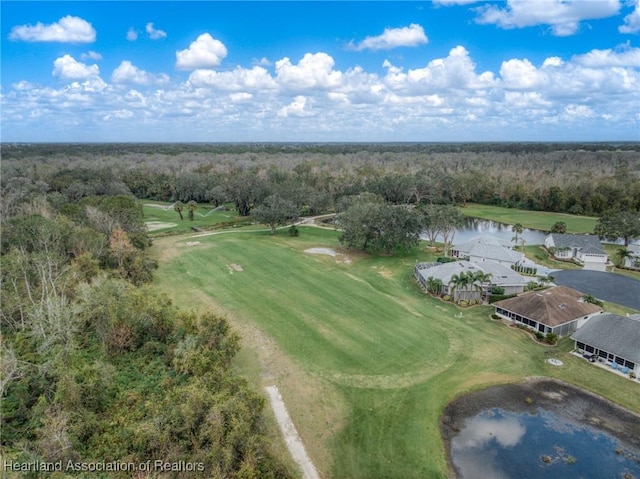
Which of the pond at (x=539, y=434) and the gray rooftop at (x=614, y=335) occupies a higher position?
the gray rooftop at (x=614, y=335)

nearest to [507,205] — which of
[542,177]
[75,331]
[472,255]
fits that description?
[542,177]

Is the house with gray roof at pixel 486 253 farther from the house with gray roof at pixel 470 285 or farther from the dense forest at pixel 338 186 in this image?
the dense forest at pixel 338 186

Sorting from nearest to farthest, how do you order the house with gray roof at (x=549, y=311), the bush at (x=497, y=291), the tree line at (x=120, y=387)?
the tree line at (x=120, y=387) → the house with gray roof at (x=549, y=311) → the bush at (x=497, y=291)

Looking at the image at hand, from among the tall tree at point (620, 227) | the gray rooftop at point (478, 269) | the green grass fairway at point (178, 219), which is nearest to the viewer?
the gray rooftop at point (478, 269)

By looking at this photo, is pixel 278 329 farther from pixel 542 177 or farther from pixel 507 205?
pixel 542 177

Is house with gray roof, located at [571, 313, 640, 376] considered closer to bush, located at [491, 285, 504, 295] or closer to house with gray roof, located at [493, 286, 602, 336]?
house with gray roof, located at [493, 286, 602, 336]

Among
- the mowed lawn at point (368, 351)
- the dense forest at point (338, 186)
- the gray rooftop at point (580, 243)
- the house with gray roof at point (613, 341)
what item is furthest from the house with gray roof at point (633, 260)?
the dense forest at point (338, 186)

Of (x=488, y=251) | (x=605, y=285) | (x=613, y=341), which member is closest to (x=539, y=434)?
(x=613, y=341)
